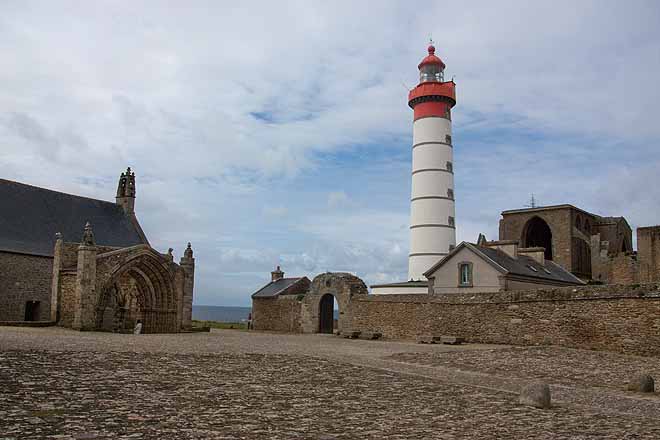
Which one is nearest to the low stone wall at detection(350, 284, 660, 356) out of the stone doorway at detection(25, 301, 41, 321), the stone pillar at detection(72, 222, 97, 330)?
the stone pillar at detection(72, 222, 97, 330)

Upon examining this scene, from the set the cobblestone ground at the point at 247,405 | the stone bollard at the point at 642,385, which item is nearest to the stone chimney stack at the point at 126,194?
the cobblestone ground at the point at 247,405

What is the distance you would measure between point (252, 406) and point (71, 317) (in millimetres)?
20167

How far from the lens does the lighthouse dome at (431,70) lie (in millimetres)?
43000

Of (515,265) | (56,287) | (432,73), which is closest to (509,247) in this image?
(515,265)

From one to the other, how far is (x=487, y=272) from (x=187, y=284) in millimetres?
14257

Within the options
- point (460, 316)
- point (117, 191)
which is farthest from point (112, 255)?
point (460, 316)

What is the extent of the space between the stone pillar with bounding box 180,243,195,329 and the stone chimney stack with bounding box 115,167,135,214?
6885 mm

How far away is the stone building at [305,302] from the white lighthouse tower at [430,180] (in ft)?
25.8

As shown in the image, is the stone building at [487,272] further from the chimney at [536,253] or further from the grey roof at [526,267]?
the chimney at [536,253]

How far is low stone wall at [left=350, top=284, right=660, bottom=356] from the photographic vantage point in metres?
16.9

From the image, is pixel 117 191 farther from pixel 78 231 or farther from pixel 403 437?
pixel 403 437

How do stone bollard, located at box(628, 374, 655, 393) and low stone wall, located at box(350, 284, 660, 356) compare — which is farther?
low stone wall, located at box(350, 284, 660, 356)

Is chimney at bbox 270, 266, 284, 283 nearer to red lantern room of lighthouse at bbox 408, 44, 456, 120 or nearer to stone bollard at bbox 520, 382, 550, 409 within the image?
red lantern room of lighthouse at bbox 408, 44, 456, 120

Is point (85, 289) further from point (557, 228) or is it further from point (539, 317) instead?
point (557, 228)
